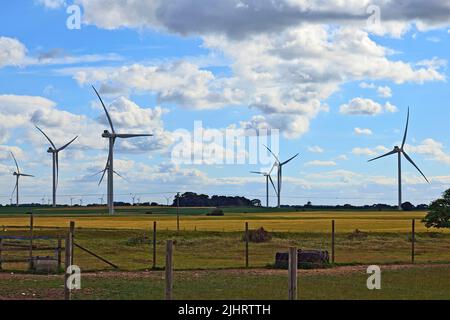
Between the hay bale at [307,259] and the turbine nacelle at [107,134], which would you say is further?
the turbine nacelle at [107,134]

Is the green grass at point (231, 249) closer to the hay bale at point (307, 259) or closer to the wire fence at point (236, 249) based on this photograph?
the wire fence at point (236, 249)

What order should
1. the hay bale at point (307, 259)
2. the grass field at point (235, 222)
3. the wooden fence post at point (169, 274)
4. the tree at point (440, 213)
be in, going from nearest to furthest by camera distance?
the wooden fence post at point (169, 274) < the hay bale at point (307, 259) < the tree at point (440, 213) < the grass field at point (235, 222)

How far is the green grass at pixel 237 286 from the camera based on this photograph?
2020cm

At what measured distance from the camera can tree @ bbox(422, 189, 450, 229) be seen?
3622cm

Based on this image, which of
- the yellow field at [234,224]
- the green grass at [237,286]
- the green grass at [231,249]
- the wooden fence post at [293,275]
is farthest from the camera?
the yellow field at [234,224]

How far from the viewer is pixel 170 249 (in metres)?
15.5

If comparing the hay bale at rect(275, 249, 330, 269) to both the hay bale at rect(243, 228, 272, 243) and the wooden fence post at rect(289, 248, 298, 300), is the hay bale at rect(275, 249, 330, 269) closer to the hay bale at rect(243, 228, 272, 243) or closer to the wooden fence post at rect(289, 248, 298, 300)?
the wooden fence post at rect(289, 248, 298, 300)

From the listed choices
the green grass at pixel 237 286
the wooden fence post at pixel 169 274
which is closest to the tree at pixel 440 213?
the green grass at pixel 237 286

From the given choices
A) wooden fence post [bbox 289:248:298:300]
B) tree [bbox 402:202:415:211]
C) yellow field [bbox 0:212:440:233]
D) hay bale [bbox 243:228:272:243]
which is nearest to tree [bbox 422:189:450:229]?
hay bale [bbox 243:228:272:243]

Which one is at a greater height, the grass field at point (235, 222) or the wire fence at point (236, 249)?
the grass field at point (235, 222)

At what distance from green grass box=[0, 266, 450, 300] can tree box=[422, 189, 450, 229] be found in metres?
8.67

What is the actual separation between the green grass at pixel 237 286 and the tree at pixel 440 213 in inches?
341
